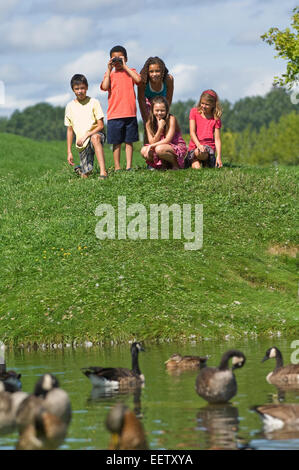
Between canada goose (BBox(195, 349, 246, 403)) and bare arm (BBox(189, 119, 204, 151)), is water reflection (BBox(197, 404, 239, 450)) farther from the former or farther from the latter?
bare arm (BBox(189, 119, 204, 151))

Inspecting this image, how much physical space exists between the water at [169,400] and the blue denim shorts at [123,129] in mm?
11342

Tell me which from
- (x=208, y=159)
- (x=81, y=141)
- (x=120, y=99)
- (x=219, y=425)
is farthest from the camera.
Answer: (x=208, y=159)

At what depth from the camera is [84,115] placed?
2944 centimetres

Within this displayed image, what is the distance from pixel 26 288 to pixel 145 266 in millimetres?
3389

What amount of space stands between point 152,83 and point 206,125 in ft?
8.36

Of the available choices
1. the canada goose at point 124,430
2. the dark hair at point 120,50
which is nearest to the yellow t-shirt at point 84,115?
the dark hair at point 120,50

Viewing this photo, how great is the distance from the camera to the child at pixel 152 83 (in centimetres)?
2883

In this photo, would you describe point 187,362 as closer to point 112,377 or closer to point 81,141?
point 112,377

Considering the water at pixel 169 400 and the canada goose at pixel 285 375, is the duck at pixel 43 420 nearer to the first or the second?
the water at pixel 169 400

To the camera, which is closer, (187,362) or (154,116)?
(187,362)

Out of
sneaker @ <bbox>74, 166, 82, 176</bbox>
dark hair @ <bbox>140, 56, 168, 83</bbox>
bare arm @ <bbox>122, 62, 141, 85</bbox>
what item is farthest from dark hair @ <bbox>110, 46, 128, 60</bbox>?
sneaker @ <bbox>74, 166, 82, 176</bbox>

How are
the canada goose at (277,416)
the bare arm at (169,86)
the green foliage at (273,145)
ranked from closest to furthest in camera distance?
1. the canada goose at (277,416)
2. the bare arm at (169,86)
3. the green foliage at (273,145)

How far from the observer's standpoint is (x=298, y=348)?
18453 millimetres

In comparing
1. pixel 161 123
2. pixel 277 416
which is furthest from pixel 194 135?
pixel 277 416
